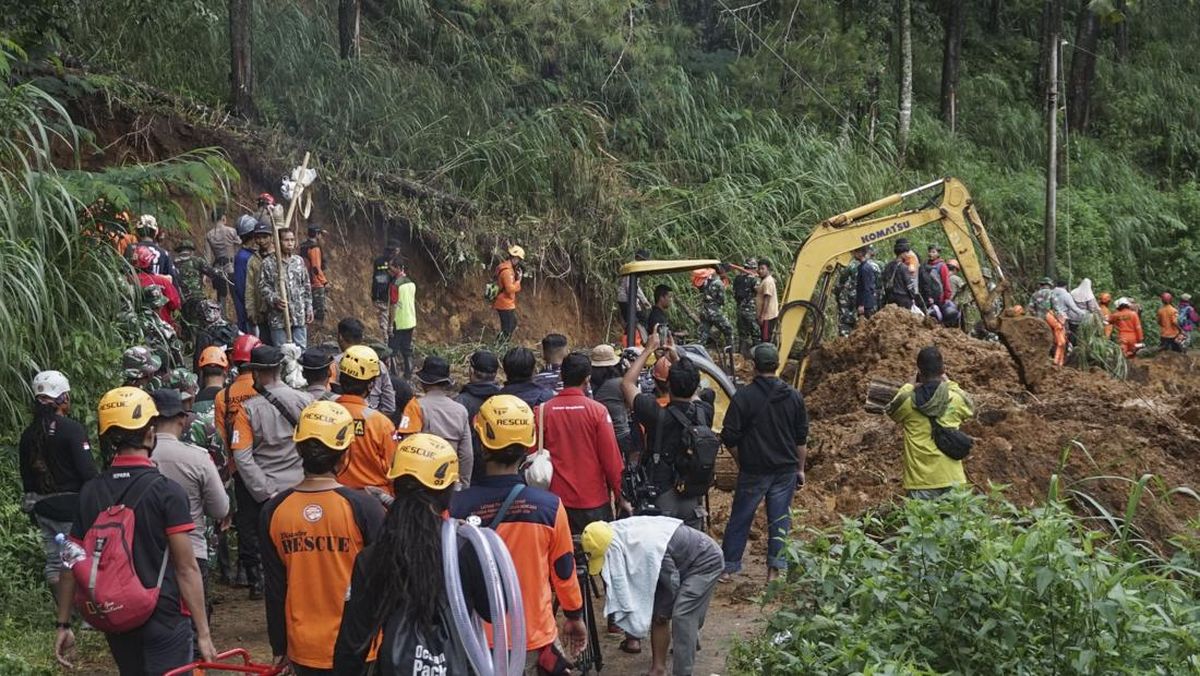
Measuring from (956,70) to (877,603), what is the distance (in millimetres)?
28979

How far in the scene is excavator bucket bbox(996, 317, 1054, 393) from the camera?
1552 cm

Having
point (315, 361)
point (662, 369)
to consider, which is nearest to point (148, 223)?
point (662, 369)

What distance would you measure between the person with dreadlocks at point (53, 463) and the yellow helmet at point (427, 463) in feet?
11.4

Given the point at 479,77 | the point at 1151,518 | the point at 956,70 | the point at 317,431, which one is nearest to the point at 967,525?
the point at 317,431

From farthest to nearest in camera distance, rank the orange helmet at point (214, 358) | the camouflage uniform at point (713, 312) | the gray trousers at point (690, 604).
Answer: the camouflage uniform at point (713, 312)
the orange helmet at point (214, 358)
the gray trousers at point (690, 604)

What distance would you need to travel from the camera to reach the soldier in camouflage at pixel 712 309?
19.0 meters

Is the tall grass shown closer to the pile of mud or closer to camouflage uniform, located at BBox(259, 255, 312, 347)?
camouflage uniform, located at BBox(259, 255, 312, 347)

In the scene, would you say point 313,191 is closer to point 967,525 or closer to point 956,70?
point 967,525

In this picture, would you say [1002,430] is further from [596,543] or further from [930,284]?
[930,284]

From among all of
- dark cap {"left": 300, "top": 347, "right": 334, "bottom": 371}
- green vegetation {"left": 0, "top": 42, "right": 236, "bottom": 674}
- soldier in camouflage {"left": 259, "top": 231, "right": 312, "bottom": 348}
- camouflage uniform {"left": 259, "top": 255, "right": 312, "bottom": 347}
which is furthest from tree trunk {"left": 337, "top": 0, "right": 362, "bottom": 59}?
dark cap {"left": 300, "top": 347, "right": 334, "bottom": 371}

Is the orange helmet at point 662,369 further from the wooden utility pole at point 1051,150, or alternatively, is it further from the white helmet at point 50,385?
the wooden utility pole at point 1051,150

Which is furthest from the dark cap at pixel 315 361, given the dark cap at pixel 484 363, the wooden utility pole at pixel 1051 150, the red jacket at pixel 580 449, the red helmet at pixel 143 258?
the wooden utility pole at pixel 1051 150

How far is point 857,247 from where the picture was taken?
54.2 ft

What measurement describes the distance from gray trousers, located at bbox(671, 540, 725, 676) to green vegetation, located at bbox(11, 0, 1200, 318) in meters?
10.9
